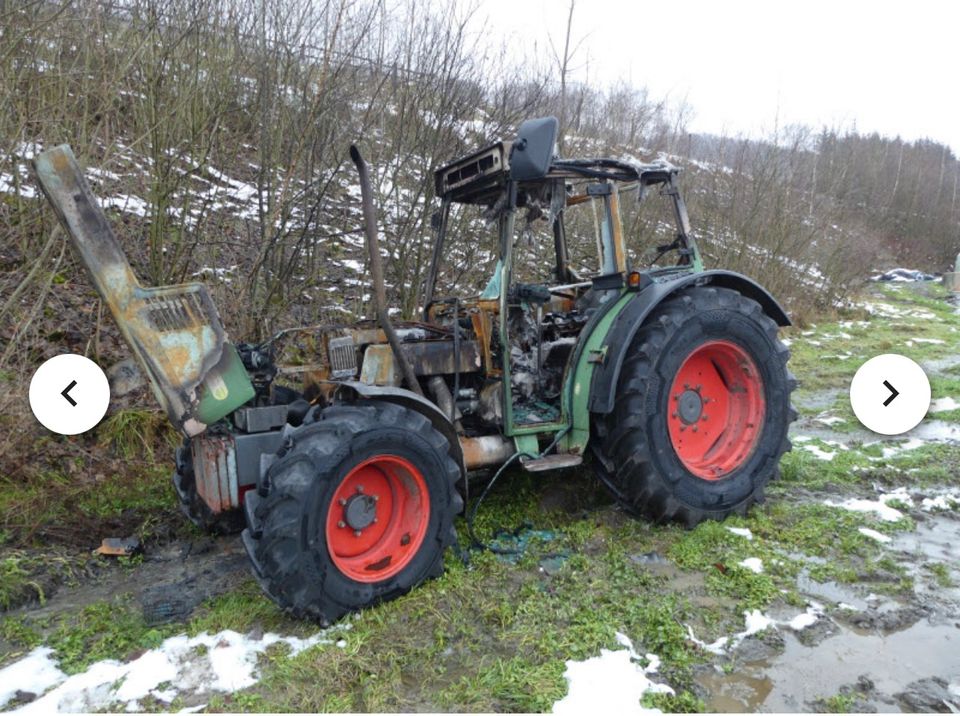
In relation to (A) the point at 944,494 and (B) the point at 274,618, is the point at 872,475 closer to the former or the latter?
(A) the point at 944,494

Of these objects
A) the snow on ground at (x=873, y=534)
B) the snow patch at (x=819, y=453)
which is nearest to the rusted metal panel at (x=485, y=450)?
the snow on ground at (x=873, y=534)

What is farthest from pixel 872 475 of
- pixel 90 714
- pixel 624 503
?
pixel 90 714

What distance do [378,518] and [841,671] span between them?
210 centimetres

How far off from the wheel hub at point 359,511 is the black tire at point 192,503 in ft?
3.07

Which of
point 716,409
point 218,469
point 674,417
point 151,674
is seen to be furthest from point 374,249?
point 716,409

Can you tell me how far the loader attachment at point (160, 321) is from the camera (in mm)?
2967

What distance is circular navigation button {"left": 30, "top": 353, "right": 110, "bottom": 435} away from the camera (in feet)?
14.2

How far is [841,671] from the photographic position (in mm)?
2732

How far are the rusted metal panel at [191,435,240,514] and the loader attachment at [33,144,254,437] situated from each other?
21 centimetres

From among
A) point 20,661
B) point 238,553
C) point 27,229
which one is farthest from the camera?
point 27,229

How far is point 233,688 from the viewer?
8.66ft

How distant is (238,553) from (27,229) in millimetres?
3517

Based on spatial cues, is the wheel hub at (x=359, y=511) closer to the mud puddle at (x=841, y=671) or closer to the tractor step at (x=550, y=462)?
the tractor step at (x=550, y=462)

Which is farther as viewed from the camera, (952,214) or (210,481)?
(952,214)
